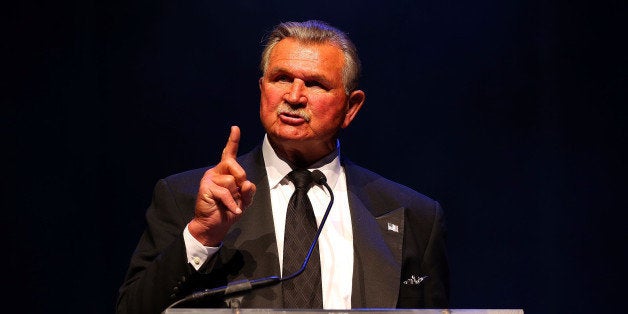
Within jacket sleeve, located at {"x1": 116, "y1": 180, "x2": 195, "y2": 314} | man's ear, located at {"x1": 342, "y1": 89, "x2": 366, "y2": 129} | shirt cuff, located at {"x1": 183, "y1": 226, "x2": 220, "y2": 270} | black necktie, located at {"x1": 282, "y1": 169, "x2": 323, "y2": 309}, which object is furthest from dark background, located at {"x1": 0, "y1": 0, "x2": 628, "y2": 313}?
shirt cuff, located at {"x1": 183, "y1": 226, "x2": 220, "y2": 270}

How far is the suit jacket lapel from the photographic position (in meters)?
2.31

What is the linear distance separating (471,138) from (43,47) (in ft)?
5.44

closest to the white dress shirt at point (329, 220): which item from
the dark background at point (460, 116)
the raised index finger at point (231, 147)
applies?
the raised index finger at point (231, 147)

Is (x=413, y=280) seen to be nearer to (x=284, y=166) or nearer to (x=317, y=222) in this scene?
(x=317, y=222)

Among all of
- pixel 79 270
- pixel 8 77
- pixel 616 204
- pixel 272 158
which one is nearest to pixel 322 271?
pixel 272 158

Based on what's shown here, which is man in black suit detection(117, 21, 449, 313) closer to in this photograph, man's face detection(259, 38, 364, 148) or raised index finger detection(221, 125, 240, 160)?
man's face detection(259, 38, 364, 148)

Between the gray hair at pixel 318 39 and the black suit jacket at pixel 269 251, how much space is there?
0.26 meters

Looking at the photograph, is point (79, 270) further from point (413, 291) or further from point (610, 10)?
point (610, 10)

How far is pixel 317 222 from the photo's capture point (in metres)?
2.38

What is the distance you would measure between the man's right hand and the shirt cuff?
0.4 inches

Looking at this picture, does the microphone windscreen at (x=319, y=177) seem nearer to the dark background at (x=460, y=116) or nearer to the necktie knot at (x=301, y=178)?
the necktie knot at (x=301, y=178)

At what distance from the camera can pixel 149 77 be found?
328 cm

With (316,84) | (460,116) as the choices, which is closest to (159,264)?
(316,84)

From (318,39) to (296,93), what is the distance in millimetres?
210
